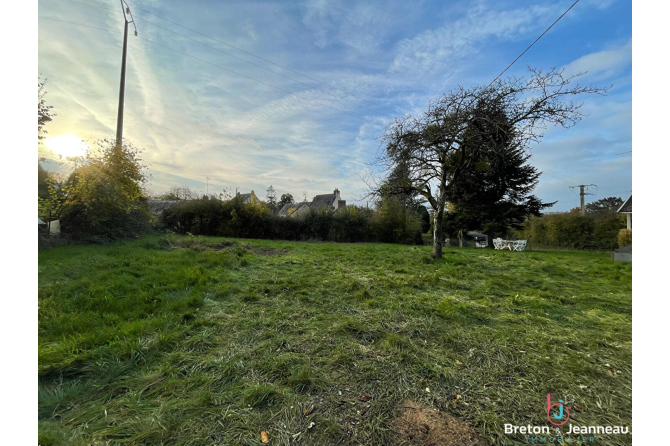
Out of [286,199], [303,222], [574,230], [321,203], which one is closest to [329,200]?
[321,203]

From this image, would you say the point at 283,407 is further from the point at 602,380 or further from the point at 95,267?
the point at 95,267

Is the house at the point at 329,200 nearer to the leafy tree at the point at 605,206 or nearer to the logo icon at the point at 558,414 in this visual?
the leafy tree at the point at 605,206

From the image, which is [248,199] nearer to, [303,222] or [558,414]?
[303,222]

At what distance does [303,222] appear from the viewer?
17.0 m

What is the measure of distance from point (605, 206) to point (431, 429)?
18.4 m

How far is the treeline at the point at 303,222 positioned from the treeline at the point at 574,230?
22.4 ft

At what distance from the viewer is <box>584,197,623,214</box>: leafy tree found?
12.1 m

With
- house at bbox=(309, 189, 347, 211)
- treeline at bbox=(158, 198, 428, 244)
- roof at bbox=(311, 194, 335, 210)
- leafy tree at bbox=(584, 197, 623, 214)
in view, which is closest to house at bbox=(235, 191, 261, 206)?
treeline at bbox=(158, 198, 428, 244)

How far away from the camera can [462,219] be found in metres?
15.2

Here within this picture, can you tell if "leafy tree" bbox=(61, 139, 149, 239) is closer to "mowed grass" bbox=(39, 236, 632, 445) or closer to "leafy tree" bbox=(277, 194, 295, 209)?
"mowed grass" bbox=(39, 236, 632, 445)

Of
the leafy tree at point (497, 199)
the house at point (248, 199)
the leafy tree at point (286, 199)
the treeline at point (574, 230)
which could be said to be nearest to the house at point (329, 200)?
the leafy tree at point (286, 199)

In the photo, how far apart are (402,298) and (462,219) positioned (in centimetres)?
1364

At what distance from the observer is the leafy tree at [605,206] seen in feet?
39.7
